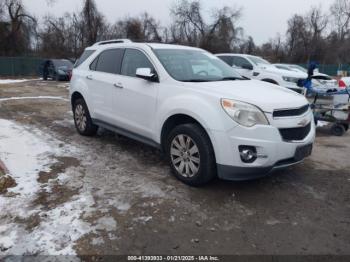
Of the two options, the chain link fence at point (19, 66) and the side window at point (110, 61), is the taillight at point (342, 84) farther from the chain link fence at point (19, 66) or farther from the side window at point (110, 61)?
the chain link fence at point (19, 66)

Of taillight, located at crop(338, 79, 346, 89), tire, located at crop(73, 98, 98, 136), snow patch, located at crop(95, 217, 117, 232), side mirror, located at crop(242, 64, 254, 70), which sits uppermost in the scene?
side mirror, located at crop(242, 64, 254, 70)

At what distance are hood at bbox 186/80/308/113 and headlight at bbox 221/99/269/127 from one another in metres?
0.07

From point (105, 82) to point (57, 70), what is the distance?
18277 millimetres

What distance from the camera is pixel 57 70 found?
22.5m

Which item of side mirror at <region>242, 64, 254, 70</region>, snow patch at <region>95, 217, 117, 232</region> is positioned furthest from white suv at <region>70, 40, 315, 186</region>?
side mirror at <region>242, 64, 254, 70</region>

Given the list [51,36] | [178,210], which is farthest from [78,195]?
[51,36]

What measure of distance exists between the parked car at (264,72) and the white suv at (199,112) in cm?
709

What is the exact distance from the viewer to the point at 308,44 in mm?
60375

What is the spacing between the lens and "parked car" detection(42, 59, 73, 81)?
2225cm

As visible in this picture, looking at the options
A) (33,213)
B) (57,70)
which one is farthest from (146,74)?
(57,70)

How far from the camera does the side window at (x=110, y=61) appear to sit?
18.4 feet

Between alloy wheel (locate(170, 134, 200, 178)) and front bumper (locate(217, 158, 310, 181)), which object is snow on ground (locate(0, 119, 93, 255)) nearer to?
alloy wheel (locate(170, 134, 200, 178))

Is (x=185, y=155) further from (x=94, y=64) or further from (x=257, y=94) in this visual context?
(x=94, y=64)

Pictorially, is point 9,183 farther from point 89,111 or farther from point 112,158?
point 89,111
